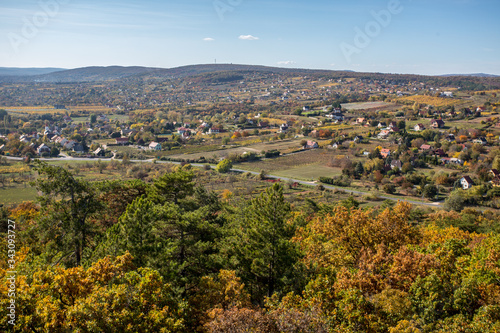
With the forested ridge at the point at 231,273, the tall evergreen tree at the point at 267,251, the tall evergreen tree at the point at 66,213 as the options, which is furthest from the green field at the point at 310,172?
the tall evergreen tree at the point at 66,213

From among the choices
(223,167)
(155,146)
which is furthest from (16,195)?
(155,146)

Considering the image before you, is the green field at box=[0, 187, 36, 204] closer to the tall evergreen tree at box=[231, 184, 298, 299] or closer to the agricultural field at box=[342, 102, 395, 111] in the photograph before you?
the tall evergreen tree at box=[231, 184, 298, 299]

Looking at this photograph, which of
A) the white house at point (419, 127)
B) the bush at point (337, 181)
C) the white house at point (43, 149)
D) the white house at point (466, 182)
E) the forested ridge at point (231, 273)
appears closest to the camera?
the forested ridge at point (231, 273)

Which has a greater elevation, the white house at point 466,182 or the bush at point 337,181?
the white house at point 466,182

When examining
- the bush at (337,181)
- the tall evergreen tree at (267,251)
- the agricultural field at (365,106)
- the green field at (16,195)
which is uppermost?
the agricultural field at (365,106)

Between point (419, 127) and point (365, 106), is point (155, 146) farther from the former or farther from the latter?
point (365, 106)

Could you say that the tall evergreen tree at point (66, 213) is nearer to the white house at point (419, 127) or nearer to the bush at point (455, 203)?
the bush at point (455, 203)

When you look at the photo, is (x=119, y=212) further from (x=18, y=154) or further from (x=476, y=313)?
(x=18, y=154)

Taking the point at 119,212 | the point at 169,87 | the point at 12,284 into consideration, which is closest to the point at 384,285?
the point at 12,284
